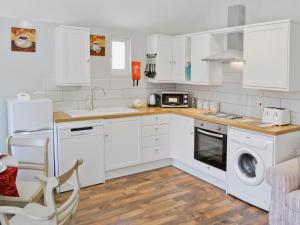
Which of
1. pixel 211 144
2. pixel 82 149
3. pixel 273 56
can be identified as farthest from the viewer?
pixel 211 144

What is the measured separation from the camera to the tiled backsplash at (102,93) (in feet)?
13.7

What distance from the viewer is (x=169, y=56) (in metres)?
4.84

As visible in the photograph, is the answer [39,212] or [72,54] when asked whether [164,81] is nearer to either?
[72,54]

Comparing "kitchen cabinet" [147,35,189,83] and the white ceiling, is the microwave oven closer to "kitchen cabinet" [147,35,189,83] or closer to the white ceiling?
"kitchen cabinet" [147,35,189,83]

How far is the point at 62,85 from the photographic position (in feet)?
13.3

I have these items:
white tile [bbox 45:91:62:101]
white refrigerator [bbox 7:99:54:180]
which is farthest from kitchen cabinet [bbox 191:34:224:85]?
white refrigerator [bbox 7:99:54:180]

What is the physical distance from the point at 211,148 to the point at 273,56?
1.35m

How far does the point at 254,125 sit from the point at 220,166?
0.73 meters

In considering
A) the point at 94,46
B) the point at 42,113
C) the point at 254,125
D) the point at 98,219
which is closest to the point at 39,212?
the point at 98,219

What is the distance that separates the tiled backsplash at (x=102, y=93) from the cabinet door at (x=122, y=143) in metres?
0.63

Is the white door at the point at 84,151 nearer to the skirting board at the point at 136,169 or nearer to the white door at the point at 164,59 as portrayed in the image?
the skirting board at the point at 136,169

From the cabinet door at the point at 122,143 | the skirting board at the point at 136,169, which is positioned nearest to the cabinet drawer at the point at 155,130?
the cabinet door at the point at 122,143

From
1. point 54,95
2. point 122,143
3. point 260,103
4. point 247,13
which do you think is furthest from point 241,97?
point 54,95

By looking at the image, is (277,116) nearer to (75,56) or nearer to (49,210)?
(75,56)
